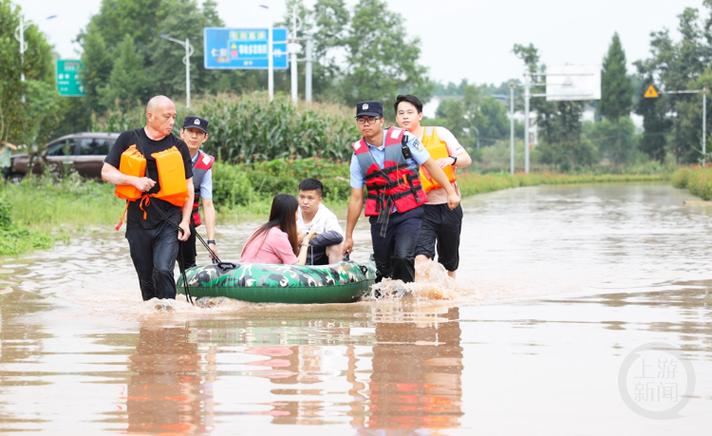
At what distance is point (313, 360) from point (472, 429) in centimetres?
212

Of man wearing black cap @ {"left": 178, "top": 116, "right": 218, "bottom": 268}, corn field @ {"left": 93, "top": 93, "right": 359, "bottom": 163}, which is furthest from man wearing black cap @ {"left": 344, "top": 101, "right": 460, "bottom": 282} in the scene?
corn field @ {"left": 93, "top": 93, "right": 359, "bottom": 163}

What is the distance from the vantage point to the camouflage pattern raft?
37.2ft

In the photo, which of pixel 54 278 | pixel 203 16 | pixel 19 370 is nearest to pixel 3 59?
pixel 54 278

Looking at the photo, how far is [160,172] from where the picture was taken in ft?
33.7

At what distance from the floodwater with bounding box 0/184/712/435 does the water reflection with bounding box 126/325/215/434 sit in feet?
0.05

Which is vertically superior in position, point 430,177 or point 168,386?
point 430,177

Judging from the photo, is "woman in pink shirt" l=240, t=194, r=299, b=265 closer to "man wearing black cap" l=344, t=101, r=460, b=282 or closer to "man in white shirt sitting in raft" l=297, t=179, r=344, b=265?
"man in white shirt sitting in raft" l=297, t=179, r=344, b=265

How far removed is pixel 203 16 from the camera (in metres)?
82.3

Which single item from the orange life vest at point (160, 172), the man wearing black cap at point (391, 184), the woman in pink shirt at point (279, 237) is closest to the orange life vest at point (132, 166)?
the orange life vest at point (160, 172)

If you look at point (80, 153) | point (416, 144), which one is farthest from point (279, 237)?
point (80, 153)

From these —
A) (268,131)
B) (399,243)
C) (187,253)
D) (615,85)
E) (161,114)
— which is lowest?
(187,253)

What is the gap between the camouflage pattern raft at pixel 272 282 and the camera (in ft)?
37.2

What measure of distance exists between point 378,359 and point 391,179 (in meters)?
3.27

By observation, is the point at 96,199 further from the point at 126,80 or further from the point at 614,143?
the point at 614,143
